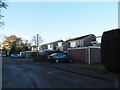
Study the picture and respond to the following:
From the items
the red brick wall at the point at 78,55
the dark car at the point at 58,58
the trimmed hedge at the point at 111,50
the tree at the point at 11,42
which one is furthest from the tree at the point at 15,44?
the trimmed hedge at the point at 111,50

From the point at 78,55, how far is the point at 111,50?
26.5 metres

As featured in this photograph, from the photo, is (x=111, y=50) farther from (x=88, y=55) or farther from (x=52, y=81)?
(x=88, y=55)

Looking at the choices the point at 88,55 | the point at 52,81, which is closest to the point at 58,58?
the point at 88,55

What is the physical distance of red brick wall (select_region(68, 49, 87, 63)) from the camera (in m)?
47.1

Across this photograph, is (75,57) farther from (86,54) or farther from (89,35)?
(89,35)

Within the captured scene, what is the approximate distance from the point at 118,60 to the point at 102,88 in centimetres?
786

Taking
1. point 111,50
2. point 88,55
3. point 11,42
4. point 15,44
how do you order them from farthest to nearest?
point 11,42, point 15,44, point 88,55, point 111,50

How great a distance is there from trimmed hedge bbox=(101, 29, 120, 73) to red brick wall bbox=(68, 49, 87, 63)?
72.4 feet

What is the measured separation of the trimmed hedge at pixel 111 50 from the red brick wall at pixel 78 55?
22.1m

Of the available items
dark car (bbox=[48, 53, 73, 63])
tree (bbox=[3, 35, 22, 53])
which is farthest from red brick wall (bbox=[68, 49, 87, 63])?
tree (bbox=[3, 35, 22, 53])

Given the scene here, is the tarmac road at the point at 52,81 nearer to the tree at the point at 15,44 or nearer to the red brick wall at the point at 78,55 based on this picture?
the red brick wall at the point at 78,55

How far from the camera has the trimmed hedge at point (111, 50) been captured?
22562 mm

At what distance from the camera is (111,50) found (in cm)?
2331

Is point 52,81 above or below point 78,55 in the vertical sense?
below
